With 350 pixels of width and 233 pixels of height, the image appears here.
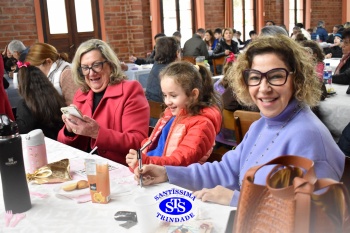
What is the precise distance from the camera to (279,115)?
4.62ft

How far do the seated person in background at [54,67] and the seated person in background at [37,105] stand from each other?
595mm

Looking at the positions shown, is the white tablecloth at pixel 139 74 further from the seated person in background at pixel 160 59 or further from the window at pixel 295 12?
the window at pixel 295 12

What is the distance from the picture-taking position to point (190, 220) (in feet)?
3.94

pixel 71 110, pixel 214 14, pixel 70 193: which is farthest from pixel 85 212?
pixel 214 14

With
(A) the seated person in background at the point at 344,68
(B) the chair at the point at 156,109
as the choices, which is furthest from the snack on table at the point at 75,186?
(A) the seated person in background at the point at 344,68

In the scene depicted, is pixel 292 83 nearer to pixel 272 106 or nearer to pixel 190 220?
pixel 272 106

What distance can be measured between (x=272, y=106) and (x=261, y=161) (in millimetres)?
196

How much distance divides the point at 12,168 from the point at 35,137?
446mm

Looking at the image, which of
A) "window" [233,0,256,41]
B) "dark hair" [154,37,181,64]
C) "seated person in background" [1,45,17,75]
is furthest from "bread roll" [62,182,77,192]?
"window" [233,0,256,41]

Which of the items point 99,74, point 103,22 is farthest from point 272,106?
point 103,22

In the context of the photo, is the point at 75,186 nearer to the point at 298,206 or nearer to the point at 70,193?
the point at 70,193

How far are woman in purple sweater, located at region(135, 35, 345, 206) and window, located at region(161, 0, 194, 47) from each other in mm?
7673

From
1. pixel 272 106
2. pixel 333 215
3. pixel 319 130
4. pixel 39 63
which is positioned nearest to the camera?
pixel 333 215

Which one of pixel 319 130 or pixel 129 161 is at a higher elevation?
pixel 319 130
